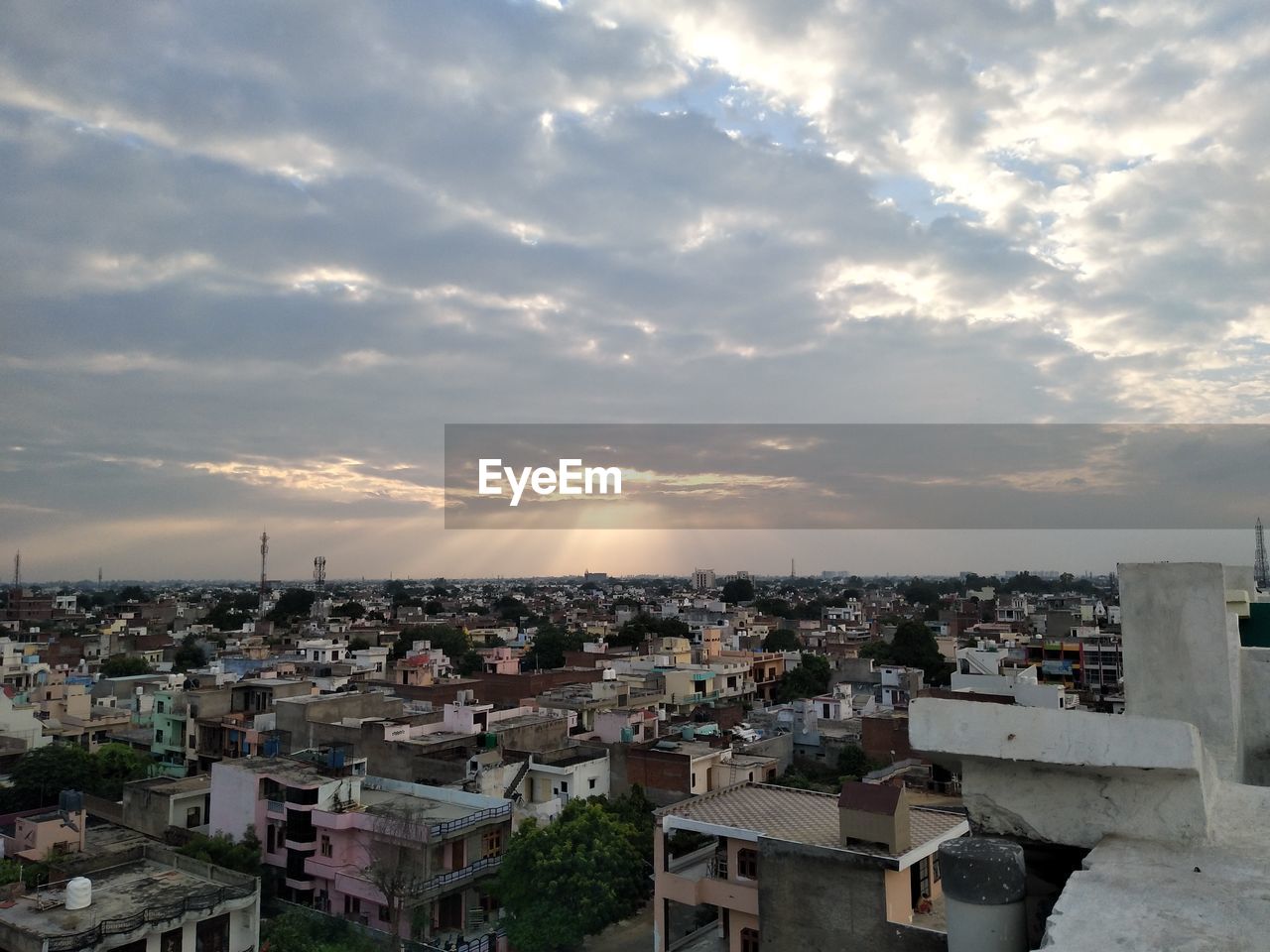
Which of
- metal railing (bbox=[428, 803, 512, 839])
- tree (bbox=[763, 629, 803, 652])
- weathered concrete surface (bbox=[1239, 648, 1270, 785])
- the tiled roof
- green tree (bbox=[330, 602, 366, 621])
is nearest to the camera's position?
weathered concrete surface (bbox=[1239, 648, 1270, 785])

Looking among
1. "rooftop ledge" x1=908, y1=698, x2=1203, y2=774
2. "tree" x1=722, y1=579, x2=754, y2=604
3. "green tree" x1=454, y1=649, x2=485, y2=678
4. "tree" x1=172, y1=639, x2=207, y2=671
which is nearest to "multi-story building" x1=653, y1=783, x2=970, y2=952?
"rooftop ledge" x1=908, y1=698, x2=1203, y2=774

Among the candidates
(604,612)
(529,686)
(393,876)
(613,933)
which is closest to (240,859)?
(393,876)

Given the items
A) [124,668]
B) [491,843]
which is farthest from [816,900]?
[124,668]

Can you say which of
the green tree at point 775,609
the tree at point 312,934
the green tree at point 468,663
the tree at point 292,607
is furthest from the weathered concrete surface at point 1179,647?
the green tree at point 775,609

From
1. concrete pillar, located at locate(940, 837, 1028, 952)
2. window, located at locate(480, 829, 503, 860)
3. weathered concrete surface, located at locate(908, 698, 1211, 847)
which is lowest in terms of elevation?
window, located at locate(480, 829, 503, 860)

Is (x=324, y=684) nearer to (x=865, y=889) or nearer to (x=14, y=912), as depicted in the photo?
(x=14, y=912)

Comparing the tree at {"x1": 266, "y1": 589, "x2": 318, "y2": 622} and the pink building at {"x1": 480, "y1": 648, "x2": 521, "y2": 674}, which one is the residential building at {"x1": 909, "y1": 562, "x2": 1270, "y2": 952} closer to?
the pink building at {"x1": 480, "y1": 648, "x2": 521, "y2": 674}
